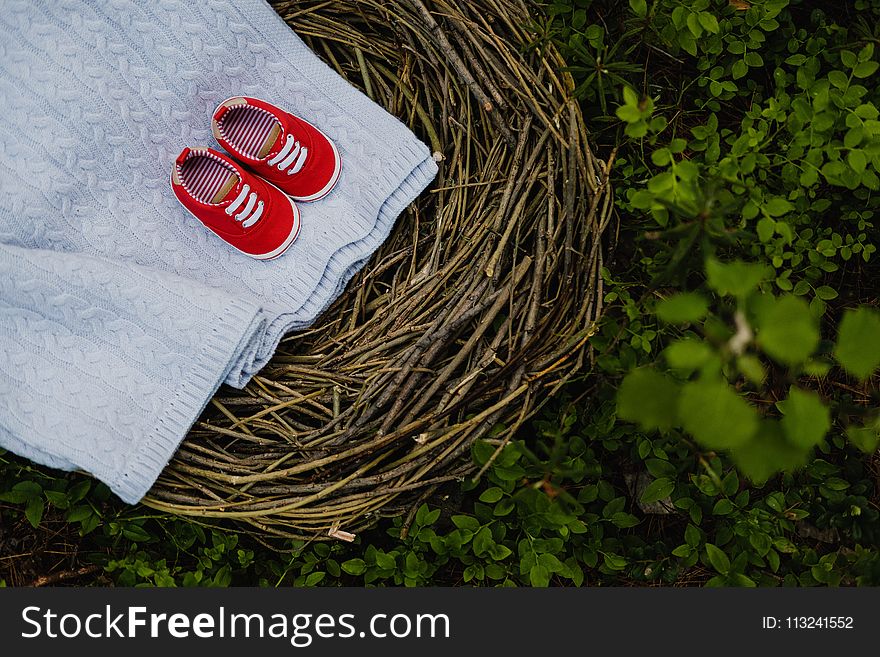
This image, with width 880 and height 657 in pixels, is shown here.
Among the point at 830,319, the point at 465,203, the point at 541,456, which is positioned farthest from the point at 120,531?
the point at 830,319

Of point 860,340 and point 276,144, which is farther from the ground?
point 276,144

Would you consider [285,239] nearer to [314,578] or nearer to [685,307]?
[314,578]

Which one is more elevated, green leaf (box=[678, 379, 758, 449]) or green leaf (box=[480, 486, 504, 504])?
green leaf (box=[678, 379, 758, 449])

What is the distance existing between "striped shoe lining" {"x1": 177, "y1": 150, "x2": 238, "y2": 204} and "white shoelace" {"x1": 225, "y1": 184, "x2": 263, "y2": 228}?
0.04 m

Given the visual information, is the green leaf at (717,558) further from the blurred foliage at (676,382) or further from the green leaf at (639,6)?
the green leaf at (639,6)

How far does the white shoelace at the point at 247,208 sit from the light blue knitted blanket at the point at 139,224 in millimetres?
112

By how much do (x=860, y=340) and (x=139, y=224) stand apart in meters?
1.31

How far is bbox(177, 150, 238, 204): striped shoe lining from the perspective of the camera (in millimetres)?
1386

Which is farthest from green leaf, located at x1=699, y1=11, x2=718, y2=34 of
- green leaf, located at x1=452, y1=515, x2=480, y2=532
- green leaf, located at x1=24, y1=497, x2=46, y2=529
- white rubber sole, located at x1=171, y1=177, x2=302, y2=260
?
green leaf, located at x1=24, y1=497, x2=46, y2=529

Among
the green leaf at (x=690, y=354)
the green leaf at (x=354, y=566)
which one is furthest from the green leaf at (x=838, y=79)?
the green leaf at (x=354, y=566)

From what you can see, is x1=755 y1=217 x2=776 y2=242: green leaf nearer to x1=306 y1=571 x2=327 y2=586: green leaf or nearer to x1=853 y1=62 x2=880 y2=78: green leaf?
x1=853 y1=62 x2=880 y2=78: green leaf

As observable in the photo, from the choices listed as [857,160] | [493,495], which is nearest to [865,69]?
[857,160]

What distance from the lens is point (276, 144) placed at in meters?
1.38

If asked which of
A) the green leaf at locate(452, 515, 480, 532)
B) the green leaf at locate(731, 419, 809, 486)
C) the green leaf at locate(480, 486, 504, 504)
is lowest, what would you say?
the green leaf at locate(452, 515, 480, 532)
